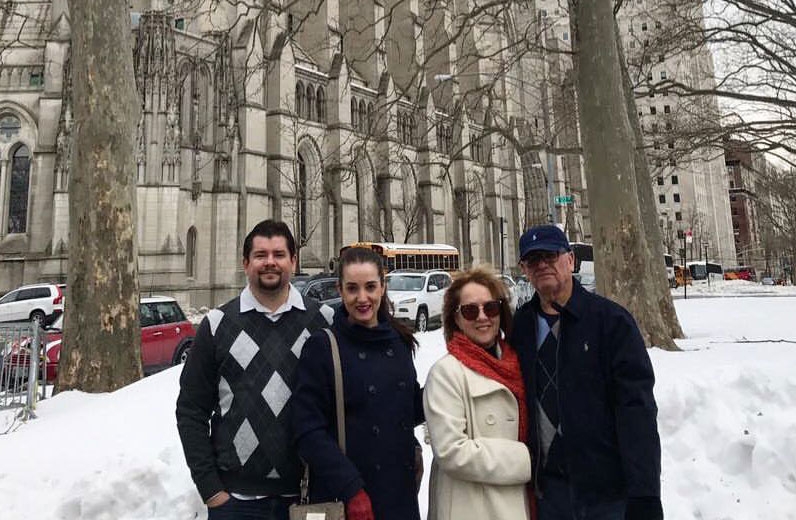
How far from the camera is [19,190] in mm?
25203

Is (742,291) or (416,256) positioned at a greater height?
(416,256)

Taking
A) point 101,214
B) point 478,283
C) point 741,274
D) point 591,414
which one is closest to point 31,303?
point 101,214

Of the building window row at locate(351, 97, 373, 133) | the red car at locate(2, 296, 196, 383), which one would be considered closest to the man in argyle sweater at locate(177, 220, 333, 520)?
the red car at locate(2, 296, 196, 383)

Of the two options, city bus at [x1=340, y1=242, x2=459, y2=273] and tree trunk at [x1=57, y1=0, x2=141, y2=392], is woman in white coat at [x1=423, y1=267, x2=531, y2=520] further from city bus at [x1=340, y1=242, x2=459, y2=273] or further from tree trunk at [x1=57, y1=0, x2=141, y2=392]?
city bus at [x1=340, y1=242, x2=459, y2=273]

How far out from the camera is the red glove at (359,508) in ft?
5.54

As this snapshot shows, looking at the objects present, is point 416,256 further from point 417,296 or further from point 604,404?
point 604,404

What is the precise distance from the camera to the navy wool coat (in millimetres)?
1775

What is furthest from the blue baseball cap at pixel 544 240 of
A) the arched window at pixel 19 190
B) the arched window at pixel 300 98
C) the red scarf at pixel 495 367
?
the arched window at pixel 300 98

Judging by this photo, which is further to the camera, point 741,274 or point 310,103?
point 741,274

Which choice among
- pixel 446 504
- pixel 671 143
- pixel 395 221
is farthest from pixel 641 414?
pixel 395 221

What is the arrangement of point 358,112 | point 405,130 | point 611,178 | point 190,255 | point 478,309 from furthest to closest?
point 405,130, point 358,112, point 190,255, point 611,178, point 478,309

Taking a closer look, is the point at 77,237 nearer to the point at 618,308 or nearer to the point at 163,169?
the point at 618,308

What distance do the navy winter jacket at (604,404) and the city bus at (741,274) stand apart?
224 ft

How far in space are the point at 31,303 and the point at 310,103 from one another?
19872 mm
